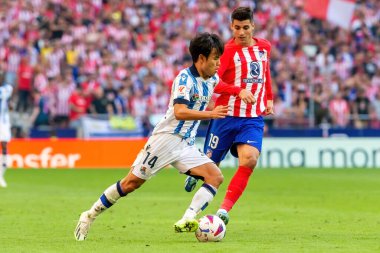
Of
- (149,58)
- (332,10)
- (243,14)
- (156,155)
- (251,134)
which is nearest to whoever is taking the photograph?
(156,155)

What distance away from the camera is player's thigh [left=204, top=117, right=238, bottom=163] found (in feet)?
43.2

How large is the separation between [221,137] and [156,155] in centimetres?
214

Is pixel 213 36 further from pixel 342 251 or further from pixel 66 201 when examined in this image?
pixel 66 201

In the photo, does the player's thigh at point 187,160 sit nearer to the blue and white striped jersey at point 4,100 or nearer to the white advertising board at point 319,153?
the blue and white striped jersey at point 4,100

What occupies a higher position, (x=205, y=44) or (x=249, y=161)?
(x=205, y=44)

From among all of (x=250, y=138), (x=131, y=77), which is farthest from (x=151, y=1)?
(x=250, y=138)

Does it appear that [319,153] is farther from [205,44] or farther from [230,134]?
[205,44]

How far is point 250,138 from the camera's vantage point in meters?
12.9

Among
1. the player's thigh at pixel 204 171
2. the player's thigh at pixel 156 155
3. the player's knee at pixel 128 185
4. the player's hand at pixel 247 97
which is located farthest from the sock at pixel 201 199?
the player's hand at pixel 247 97

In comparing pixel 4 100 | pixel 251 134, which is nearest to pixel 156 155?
pixel 251 134

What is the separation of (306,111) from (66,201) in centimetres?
1619

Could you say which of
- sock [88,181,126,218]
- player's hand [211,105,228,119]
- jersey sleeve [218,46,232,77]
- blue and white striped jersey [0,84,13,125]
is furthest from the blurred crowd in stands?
player's hand [211,105,228,119]

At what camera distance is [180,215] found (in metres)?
14.9

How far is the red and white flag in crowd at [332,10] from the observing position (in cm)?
3341
